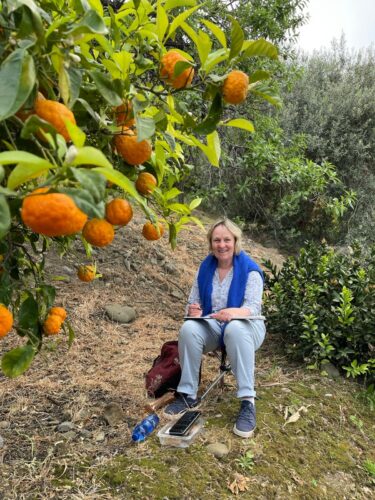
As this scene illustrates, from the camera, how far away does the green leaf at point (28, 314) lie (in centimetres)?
141

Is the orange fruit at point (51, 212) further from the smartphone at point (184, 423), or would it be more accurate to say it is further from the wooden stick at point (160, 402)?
the wooden stick at point (160, 402)

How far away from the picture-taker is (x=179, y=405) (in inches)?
106

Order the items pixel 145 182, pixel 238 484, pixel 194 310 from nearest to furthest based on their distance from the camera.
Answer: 1. pixel 145 182
2. pixel 238 484
3. pixel 194 310

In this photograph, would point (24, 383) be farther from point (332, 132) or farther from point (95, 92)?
point (332, 132)

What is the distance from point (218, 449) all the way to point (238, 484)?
0.68 feet

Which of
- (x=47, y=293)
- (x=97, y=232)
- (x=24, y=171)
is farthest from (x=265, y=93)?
(x=47, y=293)

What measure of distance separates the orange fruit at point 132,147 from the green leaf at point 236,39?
0.82 feet

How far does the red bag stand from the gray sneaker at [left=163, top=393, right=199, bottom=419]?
11 centimetres

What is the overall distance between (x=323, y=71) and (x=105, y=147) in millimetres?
8253

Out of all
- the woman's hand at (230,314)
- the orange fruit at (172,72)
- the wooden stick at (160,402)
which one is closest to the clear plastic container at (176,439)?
the wooden stick at (160,402)

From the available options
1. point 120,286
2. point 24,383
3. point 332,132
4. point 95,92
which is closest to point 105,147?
point 95,92

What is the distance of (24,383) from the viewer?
113 inches

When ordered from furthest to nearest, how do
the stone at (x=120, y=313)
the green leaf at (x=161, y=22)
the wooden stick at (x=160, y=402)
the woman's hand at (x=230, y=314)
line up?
the stone at (x=120, y=313) → the woman's hand at (x=230, y=314) → the wooden stick at (x=160, y=402) → the green leaf at (x=161, y=22)

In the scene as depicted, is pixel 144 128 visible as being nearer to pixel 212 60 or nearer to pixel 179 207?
pixel 212 60
